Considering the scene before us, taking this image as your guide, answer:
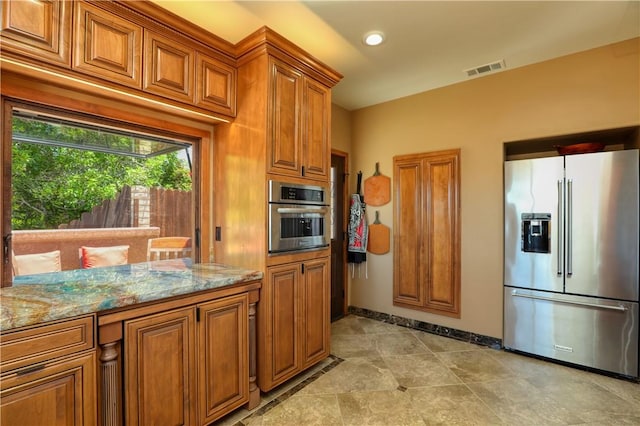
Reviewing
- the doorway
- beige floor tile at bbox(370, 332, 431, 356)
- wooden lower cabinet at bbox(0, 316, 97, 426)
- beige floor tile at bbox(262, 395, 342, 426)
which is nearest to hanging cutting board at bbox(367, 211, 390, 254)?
the doorway

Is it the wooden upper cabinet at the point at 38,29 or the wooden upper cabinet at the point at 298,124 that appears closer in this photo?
the wooden upper cabinet at the point at 38,29

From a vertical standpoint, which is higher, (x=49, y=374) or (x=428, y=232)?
(x=428, y=232)

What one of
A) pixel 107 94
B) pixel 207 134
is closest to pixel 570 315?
pixel 207 134

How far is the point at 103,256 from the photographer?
6.56 ft

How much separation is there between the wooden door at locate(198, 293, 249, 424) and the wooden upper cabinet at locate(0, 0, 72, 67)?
1.51 meters

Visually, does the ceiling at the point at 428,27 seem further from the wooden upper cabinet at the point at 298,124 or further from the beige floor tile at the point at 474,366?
the beige floor tile at the point at 474,366

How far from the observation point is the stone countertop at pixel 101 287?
3.89 ft

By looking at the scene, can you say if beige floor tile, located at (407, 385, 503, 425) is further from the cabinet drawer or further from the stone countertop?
the cabinet drawer

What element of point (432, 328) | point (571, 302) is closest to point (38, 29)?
point (432, 328)

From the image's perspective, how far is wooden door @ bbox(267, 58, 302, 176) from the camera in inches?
81.2

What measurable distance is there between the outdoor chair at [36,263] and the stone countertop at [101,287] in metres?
0.04

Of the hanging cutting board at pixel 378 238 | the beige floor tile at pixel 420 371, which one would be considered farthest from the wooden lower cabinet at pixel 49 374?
the hanging cutting board at pixel 378 238

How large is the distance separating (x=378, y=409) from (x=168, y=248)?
1.99 meters

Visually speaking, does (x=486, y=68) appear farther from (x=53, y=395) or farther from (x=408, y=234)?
(x=53, y=395)
